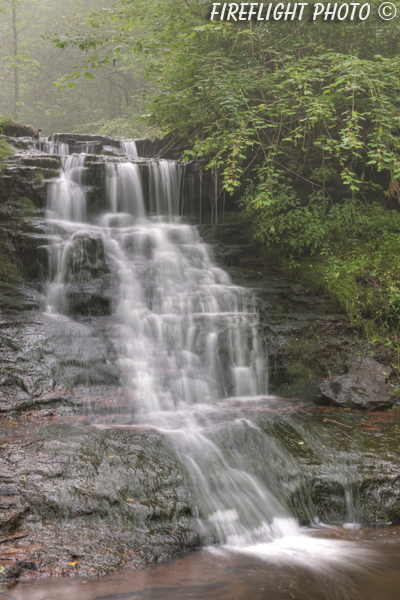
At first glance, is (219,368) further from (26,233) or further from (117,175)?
(117,175)

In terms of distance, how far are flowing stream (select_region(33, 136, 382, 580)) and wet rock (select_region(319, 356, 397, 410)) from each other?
3.21 feet

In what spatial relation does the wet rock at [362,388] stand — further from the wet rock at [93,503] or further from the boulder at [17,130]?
the boulder at [17,130]

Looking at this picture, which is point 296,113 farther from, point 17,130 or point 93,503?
point 17,130

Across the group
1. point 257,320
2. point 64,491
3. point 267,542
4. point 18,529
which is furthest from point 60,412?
point 257,320

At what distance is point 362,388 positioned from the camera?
21.3ft

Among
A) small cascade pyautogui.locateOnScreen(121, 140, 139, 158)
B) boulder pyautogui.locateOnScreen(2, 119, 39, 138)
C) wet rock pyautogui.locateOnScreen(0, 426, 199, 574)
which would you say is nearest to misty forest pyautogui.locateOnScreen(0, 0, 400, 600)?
wet rock pyautogui.locateOnScreen(0, 426, 199, 574)

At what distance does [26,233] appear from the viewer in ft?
26.9

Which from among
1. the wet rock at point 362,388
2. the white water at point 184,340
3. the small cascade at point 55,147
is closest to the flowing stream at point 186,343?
the white water at point 184,340

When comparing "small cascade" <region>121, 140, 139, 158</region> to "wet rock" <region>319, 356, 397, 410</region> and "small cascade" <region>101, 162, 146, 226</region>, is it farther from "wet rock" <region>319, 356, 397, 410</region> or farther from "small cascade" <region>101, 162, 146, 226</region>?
"wet rock" <region>319, 356, 397, 410</region>

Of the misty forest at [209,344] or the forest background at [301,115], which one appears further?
the forest background at [301,115]

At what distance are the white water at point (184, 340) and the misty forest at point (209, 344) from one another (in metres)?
0.03

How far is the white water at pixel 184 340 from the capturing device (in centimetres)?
426

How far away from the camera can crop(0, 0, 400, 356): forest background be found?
743 cm

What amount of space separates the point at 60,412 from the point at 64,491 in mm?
1772
